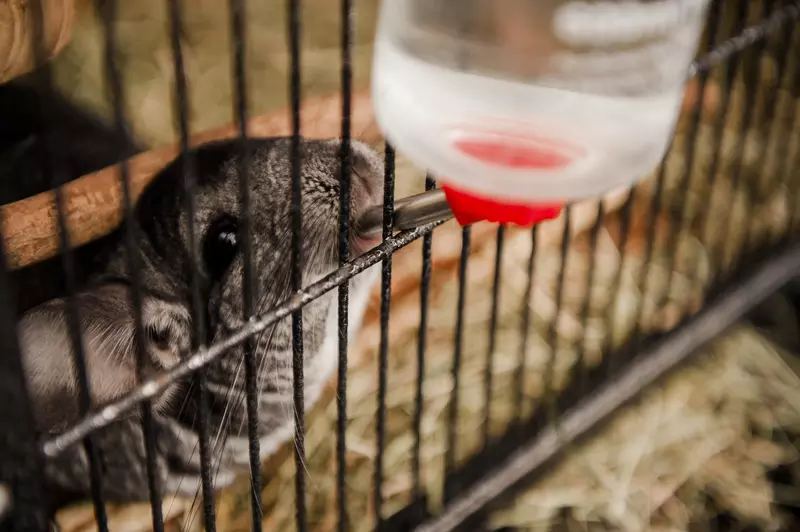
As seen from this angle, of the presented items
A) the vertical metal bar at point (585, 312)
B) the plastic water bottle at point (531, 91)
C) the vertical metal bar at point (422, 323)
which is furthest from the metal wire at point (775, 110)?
the plastic water bottle at point (531, 91)

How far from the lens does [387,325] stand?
997mm

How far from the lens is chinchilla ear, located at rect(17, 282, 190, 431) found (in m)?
0.78

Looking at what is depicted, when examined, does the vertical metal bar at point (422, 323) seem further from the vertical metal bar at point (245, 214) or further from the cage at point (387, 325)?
the vertical metal bar at point (245, 214)

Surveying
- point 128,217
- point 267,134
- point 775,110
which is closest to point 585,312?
point 267,134

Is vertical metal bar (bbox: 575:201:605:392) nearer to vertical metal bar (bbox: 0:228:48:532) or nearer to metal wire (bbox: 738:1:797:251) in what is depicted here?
metal wire (bbox: 738:1:797:251)

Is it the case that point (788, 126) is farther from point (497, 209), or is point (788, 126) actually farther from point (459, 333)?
point (497, 209)

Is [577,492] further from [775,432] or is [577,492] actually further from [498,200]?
[498,200]

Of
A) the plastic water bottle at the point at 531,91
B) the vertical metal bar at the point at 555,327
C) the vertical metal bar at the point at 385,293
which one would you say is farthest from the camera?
the vertical metal bar at the point at 555,327

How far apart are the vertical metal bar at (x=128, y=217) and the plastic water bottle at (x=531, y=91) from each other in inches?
8.1

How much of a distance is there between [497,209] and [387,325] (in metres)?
0.32

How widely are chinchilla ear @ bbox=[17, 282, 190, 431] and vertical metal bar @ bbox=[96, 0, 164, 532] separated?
0.04 m

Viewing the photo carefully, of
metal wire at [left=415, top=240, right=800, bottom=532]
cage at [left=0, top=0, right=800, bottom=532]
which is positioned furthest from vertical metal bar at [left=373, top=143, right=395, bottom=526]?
metal wire at [left=415, top=240, right=800, bottom=532]

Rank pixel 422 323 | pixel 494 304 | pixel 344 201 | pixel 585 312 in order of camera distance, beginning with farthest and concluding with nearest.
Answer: pixel 585 312, pixel 494 304, pixel 422 323, pixel 344 201

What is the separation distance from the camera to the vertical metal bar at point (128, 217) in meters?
0.56
